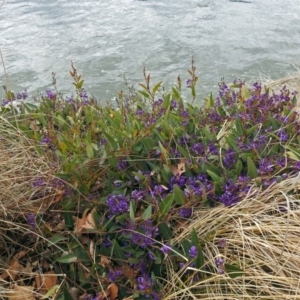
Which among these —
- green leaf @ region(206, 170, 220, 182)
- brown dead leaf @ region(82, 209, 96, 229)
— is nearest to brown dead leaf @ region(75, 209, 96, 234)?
brown dead leaf @ region(82, 209, 96, 229)

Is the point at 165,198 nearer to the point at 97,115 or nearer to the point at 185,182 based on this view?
the point at 185,182

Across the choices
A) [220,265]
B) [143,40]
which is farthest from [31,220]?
[143,40]

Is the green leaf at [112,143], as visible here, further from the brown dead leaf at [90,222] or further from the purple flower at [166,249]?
the purple flower at [166,249]

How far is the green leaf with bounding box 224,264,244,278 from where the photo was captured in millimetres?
1712

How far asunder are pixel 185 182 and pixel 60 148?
63 centimetres

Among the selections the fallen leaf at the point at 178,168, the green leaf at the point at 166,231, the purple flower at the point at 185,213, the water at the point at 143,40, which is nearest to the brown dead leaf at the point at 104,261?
the green leaf at the point at 166,231

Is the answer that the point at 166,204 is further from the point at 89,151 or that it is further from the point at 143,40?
the point at 143,40

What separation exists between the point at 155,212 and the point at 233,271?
0.39 m

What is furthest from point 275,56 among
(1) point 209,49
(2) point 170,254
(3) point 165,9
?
(2) point 170,254

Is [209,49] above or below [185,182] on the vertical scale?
below

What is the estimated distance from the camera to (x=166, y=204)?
1.92m

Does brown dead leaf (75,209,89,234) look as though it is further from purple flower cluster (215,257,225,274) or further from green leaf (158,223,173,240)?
purple flower cluster (215,257,225,274)

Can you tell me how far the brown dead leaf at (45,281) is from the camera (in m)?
1.83

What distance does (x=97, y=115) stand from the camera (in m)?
2.93
